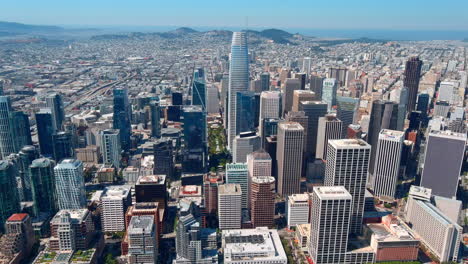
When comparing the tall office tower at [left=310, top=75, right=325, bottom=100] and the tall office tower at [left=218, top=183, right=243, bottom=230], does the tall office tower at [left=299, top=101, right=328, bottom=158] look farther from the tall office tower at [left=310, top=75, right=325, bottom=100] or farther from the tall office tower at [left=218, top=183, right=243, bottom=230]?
the tall office tower at [left=310, top=75, right=325, bottom=100]

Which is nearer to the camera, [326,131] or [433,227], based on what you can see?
[433,227]

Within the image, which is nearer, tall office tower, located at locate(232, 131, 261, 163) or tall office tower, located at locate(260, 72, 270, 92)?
tall office tower, located at locate(232, 131, 261, 163)

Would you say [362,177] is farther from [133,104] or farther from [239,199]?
[133,104]

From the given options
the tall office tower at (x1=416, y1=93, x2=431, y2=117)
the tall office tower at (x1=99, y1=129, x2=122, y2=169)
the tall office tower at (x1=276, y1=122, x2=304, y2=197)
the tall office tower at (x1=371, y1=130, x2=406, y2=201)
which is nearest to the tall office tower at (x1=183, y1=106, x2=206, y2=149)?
the tall office tower at (x1=99, y1=129, x2=122, y2=169)

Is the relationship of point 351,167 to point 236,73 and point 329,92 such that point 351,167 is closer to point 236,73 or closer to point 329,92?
point 236,73

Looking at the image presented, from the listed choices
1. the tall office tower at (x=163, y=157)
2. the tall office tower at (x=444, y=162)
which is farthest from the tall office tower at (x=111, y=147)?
the tall office tower at (x=444, y=162)

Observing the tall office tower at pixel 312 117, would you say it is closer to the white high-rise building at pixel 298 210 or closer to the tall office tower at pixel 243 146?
the tall office tower at pixel 243 146

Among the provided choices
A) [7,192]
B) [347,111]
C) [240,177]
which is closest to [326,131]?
[347,111]
